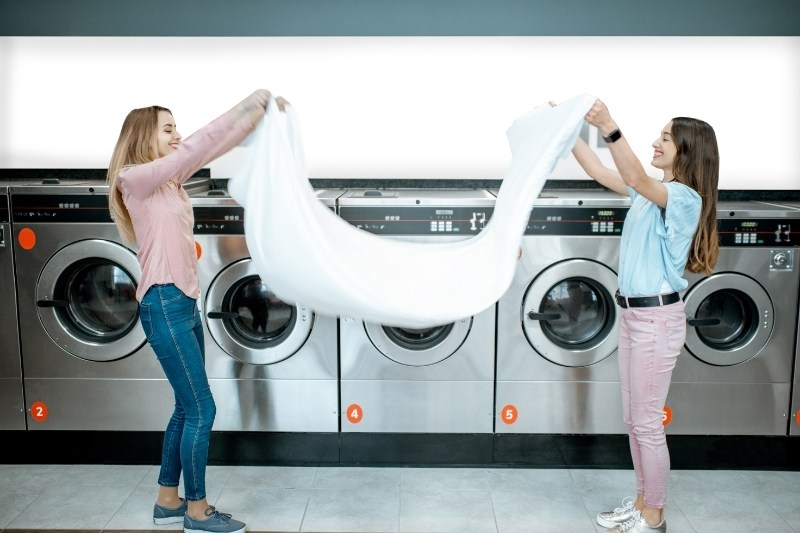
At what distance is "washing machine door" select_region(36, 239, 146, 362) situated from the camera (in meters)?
3.26

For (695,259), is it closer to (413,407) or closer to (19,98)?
(413,407)

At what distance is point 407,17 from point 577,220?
4.33ft

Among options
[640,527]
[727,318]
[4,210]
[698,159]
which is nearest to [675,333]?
[698,159]

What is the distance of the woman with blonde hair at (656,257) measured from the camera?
2.40 metres

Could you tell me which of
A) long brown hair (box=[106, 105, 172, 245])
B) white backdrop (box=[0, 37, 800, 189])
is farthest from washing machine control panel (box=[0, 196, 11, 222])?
long brown hair (box=[106, 105, 172, 245])

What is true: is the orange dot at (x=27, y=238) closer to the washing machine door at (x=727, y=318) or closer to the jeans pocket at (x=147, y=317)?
the jeans pocket at (x=147, y=317)

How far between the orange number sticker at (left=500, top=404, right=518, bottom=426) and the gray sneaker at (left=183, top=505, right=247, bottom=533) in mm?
1220

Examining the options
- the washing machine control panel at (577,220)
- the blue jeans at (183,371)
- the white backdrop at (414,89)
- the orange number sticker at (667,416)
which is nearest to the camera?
the blue jeans at (183,371)

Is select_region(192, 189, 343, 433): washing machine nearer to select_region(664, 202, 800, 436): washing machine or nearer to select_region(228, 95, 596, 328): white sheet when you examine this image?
select_region(228, 95, 596, 328): white sheet

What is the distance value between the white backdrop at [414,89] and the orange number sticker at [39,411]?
4.13 ft

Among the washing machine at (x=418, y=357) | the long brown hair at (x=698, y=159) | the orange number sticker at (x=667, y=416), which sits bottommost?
the orange number sticker at (x=667, y=416)

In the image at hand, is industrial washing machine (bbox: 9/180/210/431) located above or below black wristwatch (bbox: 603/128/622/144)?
below

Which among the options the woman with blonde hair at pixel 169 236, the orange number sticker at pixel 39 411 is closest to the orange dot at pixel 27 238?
the orange number sticker at pixel 39 411

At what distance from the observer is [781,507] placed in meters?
3.01
